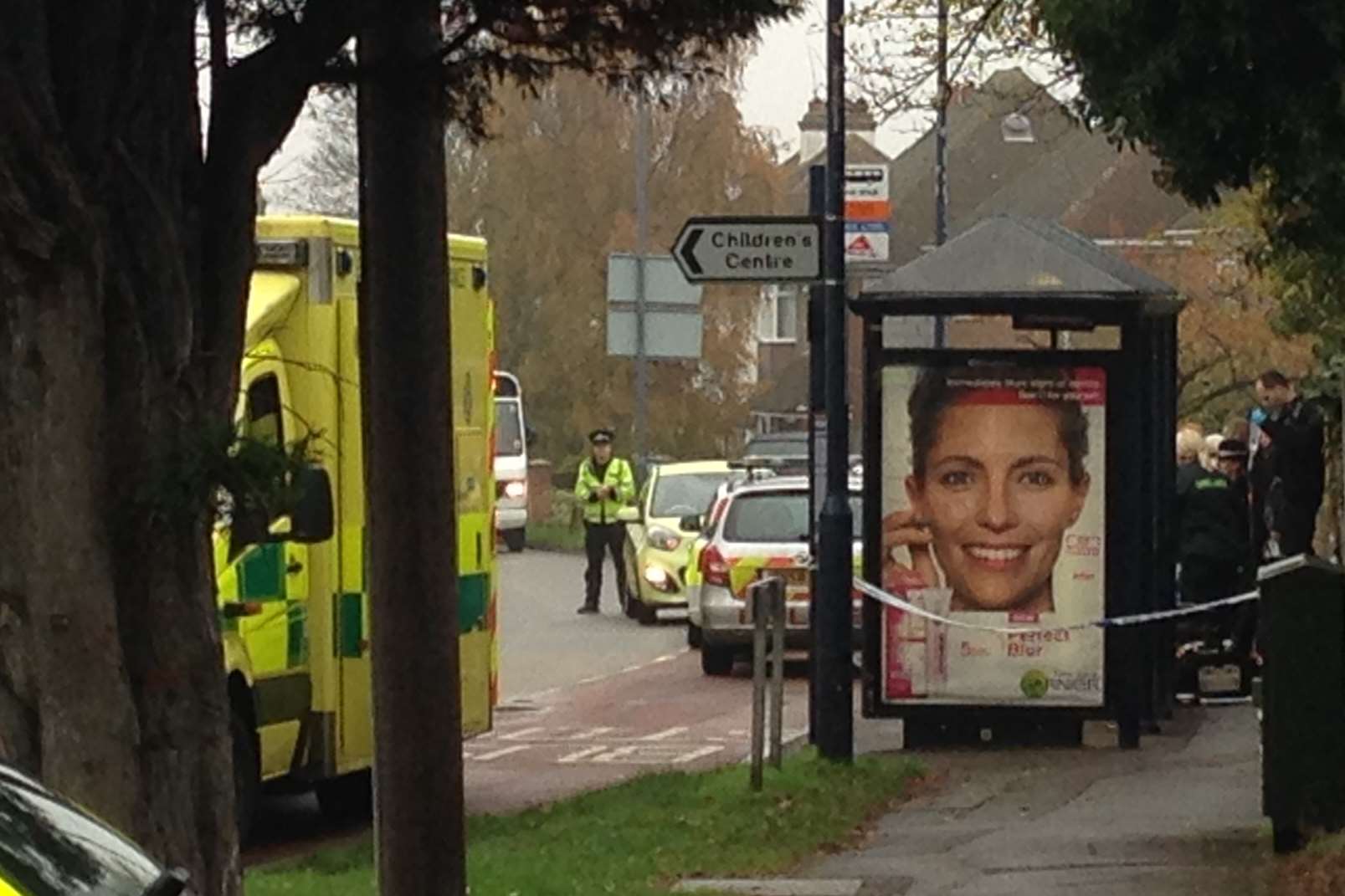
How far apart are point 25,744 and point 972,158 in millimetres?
72303

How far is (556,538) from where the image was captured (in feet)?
168

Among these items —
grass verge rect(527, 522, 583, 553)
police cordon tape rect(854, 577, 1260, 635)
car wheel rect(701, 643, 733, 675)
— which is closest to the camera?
police cordon tape rect(854, 577, 1260, 635)

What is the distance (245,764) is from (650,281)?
21469mm

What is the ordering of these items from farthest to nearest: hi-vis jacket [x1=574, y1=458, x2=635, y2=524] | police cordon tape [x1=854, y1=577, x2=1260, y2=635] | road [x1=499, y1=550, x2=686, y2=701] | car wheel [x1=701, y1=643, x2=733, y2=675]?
hi-vis jacket [x1=574, y1=458, x2=635, y2=524] < road [x1=499, y1=550, x2=686, y2=701] < car wheel [x1=701, y1=643, x2=733, y2=675] < police cordon tape [x1=854, y1=577, x2=1260, y2=635]

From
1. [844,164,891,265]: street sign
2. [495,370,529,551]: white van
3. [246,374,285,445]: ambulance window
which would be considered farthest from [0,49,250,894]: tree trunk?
[495,370,529,551]: white van

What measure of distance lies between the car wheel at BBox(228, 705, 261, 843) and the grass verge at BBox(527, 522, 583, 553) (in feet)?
114

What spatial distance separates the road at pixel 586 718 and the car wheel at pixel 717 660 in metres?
0.11

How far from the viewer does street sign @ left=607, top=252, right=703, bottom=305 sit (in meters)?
34.2

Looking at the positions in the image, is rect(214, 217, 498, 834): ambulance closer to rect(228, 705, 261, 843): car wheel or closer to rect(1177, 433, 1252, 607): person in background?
rect(228, 705, 261, 843): car wheel

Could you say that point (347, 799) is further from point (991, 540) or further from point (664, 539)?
point (664, 539)

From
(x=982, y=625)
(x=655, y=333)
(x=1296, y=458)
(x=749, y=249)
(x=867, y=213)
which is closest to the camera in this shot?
(x=749, y=249)

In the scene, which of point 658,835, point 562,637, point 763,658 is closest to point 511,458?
point 562,637

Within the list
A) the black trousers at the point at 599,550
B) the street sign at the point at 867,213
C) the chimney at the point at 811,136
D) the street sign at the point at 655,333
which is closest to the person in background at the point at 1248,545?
the street sign at the point at 867,213

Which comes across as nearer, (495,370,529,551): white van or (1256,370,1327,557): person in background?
(1256,370,1327,557): person in background
